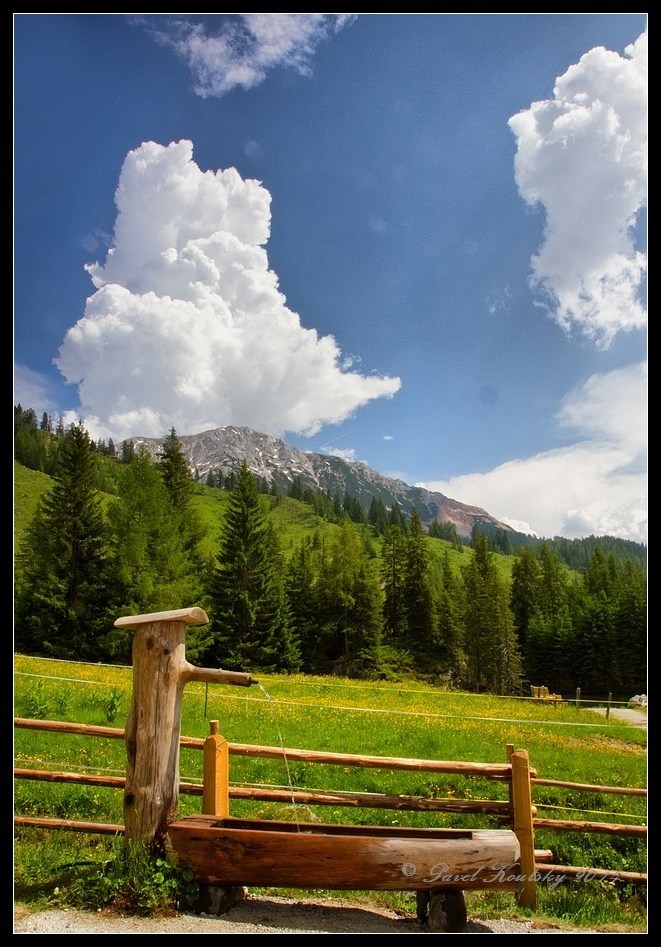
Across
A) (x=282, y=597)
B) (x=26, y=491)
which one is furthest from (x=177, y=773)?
(x=26, y=491)

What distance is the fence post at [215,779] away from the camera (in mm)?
6000

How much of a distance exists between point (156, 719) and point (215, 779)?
1.34m

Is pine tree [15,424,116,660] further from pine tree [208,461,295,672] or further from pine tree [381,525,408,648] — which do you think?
pine tree [381,525,408,648]

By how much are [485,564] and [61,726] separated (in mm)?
Result: 72583

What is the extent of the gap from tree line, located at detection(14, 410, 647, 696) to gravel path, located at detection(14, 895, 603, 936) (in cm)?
3027

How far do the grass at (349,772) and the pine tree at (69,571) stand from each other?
19.5 metres

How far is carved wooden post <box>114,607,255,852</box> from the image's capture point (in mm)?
5145

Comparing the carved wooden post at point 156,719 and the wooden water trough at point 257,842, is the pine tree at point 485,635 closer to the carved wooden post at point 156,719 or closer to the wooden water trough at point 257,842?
the wooden water trough at point 257,842

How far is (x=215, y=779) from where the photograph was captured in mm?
6043

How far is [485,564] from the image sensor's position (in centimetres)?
7512

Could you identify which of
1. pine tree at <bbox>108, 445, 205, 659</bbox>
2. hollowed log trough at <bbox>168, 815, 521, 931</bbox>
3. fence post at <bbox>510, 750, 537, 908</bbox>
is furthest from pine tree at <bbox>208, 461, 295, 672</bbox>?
hollowed log trough at <bbox>168, 815, 521, 931</bbox>
